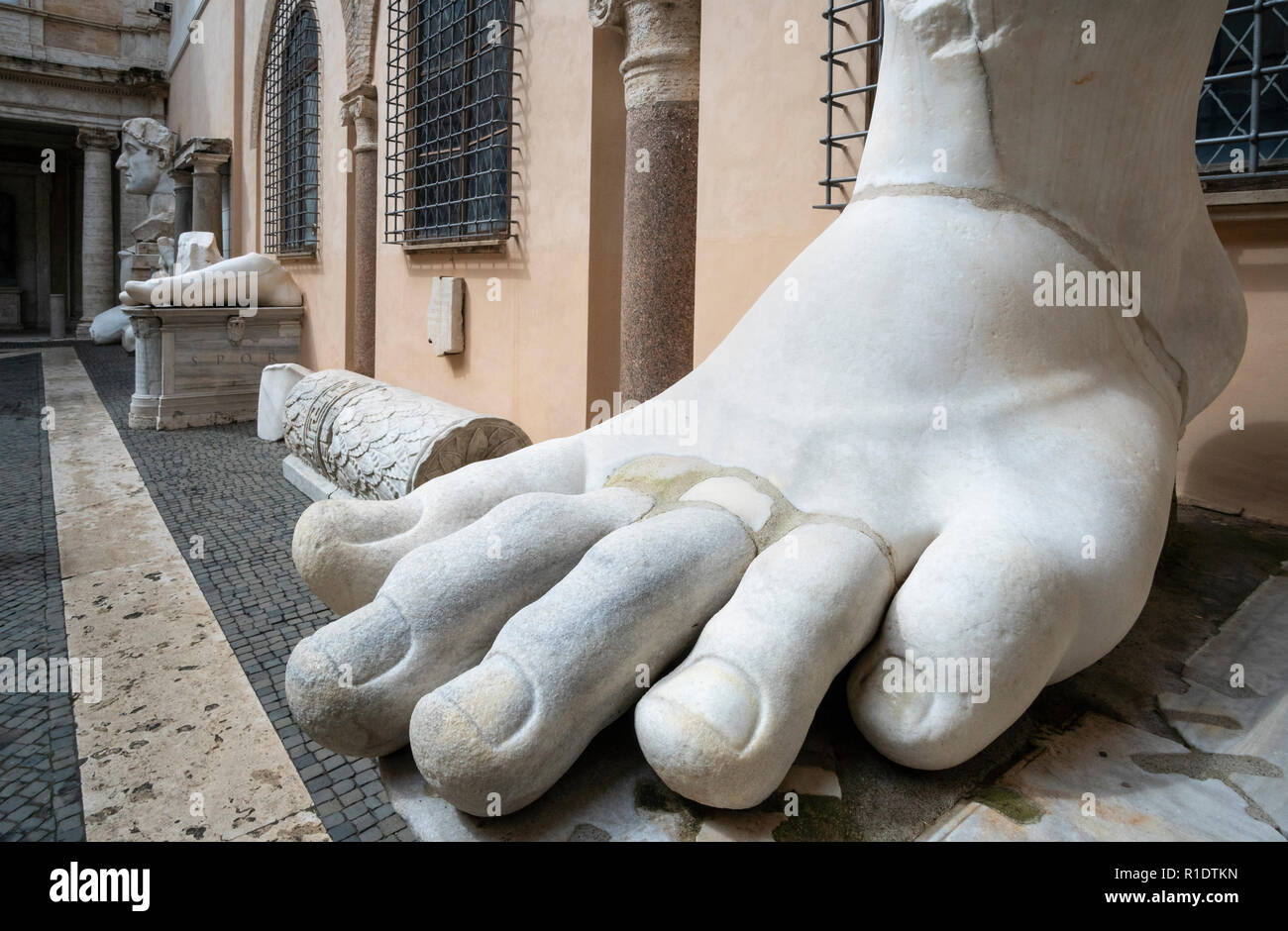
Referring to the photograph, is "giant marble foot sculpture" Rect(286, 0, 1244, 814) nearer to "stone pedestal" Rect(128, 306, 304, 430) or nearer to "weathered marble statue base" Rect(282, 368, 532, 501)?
"weathered marble statue base" Rect(282, 368, 532, 501)

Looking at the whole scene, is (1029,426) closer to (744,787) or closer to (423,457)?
(744,787)

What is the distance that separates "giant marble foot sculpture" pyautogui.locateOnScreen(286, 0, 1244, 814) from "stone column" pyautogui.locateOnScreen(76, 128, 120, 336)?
15511 millimetres

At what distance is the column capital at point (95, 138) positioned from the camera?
14.1 metres

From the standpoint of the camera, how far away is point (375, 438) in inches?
138

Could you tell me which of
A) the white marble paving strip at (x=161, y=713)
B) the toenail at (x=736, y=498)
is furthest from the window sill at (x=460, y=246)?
the toenail at (x=736, y=498)

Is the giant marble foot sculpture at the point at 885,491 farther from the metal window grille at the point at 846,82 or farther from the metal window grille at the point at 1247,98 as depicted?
the metal window grille at the point at 846,82

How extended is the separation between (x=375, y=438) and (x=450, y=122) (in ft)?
8.03

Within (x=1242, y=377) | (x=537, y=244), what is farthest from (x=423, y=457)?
(x=1242, y=377)

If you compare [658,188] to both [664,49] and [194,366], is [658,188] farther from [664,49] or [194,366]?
[194,366]

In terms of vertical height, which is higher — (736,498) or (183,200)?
(183,200)

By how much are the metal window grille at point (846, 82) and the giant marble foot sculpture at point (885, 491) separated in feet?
3.63

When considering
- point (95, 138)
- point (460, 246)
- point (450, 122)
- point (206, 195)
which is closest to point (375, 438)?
point (460, 246)

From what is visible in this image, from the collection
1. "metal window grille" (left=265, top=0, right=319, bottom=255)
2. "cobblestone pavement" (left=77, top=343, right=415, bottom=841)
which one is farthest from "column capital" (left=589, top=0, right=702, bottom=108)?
"metal window grille" (left=265, top=0, right=319, bottom=255)

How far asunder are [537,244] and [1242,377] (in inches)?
112
